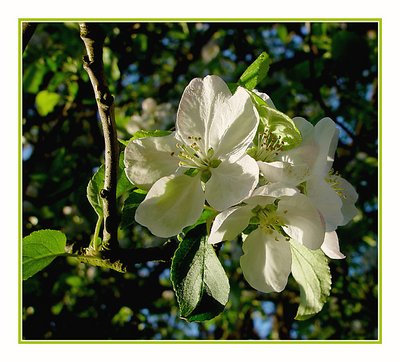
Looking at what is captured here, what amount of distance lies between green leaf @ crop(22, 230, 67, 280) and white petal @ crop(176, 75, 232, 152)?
0.36 meters

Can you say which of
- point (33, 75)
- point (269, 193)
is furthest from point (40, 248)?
point (33, 75)

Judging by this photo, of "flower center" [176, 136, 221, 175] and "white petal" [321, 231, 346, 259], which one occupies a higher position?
"flower center" [176, 136, 221, 175]

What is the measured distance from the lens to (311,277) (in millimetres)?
1190

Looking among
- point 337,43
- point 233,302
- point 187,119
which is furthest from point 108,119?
point 233,302

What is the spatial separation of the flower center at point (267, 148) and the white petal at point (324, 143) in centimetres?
8

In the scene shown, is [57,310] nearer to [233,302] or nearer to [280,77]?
[233,302]

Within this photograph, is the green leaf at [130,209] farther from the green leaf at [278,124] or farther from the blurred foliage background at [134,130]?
the blurred foliage background at [134,130]

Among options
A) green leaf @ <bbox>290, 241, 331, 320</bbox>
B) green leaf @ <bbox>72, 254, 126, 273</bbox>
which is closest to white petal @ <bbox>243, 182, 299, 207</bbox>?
green leaf @ <bbox>290, 241, 331, 320</bbox>

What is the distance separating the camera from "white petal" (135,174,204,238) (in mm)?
1085

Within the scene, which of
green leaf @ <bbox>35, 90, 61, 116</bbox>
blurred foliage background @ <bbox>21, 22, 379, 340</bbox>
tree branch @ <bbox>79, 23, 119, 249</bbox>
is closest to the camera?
tree branch @ <bbox>79, 23, 119, 249</bbox>

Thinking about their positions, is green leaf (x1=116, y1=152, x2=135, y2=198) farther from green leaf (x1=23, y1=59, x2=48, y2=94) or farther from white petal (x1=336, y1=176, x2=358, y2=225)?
green leaf (x1=23, y1=59, x2=48, y2=94)

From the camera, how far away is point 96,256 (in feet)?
3.85

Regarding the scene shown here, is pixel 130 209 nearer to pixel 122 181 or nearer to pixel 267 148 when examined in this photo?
pixel 122 181

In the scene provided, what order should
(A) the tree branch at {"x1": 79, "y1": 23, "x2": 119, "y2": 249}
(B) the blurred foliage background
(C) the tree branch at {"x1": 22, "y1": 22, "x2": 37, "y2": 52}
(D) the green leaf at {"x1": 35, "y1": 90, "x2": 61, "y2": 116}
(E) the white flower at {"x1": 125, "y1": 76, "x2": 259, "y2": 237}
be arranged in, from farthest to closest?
(D) the green leaf at {"x1": 35, "y1": 90, "x2": 61, "y2": 116} < (B) the blurred foliage background < (C) the tree branch at {"x1": 22, "y1": 22, "x2": 37, "y2": 52} < (E) the white flower at {"x1": 125, "y1": 76, "x2": 259, "y2": 237} < (A) the tree branch at {"x1": 79, "y1": 23, "x2": 119, "y2": 249}
